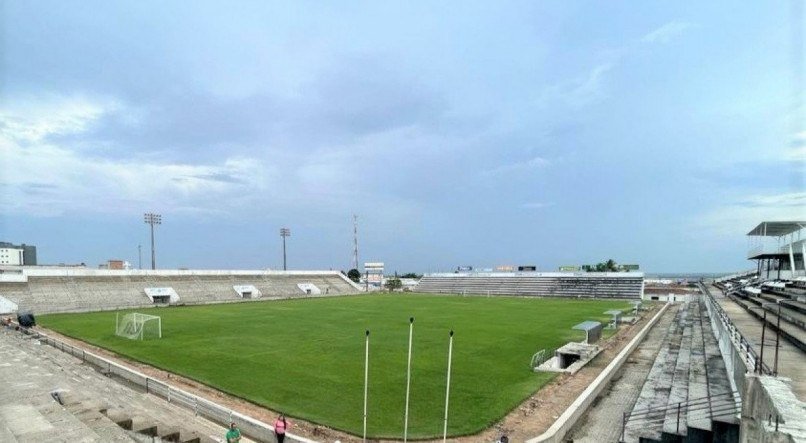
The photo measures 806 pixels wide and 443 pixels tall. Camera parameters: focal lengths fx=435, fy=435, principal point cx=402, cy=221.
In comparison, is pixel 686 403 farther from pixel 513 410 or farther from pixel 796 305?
pixel 796 305

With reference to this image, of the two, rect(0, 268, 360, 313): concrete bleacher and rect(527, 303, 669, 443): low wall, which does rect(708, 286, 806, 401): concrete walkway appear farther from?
rect(0, 268, 360, 313): concrete bleacher

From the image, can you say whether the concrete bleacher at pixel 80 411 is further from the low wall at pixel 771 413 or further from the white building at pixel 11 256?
the white building at pixel 11 256

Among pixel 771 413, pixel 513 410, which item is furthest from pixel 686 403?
pixel 771 413

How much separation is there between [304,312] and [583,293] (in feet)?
155

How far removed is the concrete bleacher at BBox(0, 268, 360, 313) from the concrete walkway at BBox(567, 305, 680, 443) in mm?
47875

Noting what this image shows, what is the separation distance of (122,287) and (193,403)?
47753mm

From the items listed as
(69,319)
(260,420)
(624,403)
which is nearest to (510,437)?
(624,403)

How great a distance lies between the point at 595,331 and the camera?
80.7ft

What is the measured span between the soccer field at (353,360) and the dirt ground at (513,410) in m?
0.34

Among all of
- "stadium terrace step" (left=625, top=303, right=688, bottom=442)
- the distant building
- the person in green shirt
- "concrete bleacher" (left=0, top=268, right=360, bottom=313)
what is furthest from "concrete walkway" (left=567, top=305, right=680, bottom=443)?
the distant building

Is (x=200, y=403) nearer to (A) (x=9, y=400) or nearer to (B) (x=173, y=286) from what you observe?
(A) (x=9, y=400)

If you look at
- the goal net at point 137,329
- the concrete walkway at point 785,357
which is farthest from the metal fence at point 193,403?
the concrete walkway at point 785,357

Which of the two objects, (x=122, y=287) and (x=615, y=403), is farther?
(x=122, y=287)

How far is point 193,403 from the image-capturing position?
42.5 ft
